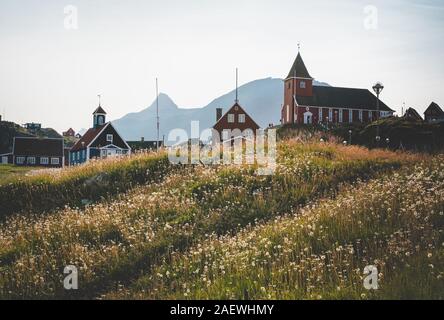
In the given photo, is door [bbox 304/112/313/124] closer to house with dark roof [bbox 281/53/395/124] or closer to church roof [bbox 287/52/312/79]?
house with dark roof [bbox 281/53/395/124]

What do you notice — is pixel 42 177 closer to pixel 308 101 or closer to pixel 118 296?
pixel 118 296

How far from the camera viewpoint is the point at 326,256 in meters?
9.44

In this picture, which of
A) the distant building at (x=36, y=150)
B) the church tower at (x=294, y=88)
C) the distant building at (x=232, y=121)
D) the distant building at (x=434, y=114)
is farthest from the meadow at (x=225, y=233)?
the church tower at (x=294, y=88)

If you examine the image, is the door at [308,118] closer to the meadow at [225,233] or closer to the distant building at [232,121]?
the distant building at [232,121]

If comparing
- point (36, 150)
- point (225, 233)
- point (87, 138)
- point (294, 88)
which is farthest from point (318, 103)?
point (225, 233)

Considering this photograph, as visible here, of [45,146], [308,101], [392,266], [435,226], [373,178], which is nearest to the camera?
[392,266]

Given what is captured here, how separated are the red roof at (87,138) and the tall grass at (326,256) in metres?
37.0

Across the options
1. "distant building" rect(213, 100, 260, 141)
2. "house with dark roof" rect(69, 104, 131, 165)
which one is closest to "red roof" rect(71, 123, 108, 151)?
"house with dark roof" rect(69, 104, 131, 165)

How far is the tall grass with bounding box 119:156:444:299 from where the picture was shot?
801cm

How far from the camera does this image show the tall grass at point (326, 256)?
8.01 m
